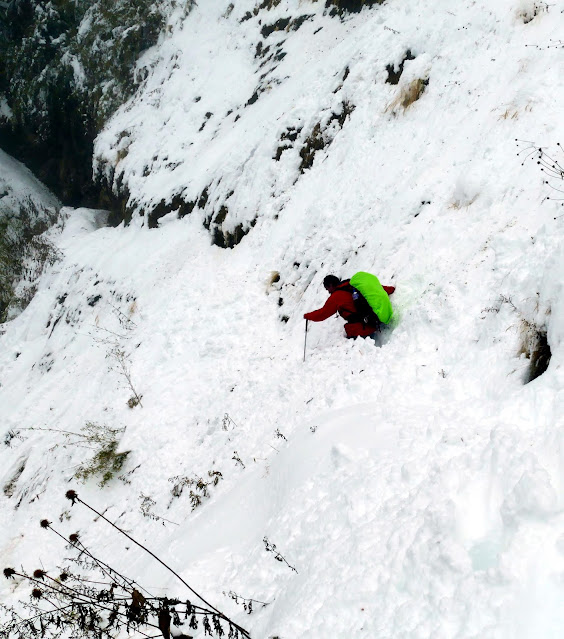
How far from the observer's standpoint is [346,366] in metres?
6.47

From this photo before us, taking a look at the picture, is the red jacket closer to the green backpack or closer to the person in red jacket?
the person in red jacket

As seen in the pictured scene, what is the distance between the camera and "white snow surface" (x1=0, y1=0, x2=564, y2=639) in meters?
2.95

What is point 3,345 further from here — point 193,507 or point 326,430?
point 326,430

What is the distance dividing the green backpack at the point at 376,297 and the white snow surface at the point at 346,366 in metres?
0.25

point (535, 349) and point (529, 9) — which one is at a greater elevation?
point (529, 9)

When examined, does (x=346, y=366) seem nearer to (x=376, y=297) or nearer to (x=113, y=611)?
(x=376, y=297)

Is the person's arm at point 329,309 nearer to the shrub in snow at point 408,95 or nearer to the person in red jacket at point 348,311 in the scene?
the person in red jacket at point 348,311

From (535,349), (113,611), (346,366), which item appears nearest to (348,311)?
(346,366)

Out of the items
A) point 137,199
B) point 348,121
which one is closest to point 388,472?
point 348,121

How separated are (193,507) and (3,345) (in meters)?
Result: 17.2

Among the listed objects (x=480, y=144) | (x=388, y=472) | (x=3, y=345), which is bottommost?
(x=3, y=345)

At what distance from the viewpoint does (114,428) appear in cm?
992

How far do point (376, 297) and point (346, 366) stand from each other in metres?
1.07

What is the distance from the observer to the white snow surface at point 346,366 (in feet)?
9.66
